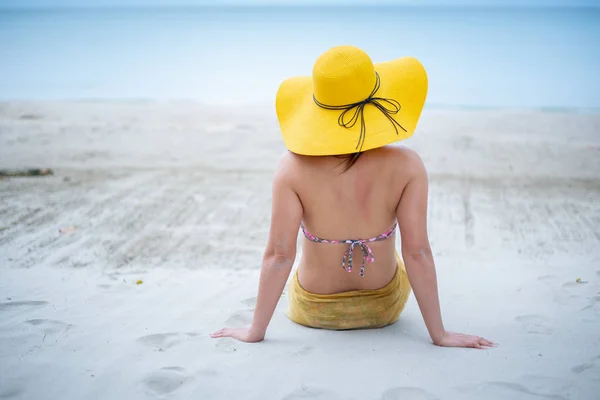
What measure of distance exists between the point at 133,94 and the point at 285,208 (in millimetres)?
11069

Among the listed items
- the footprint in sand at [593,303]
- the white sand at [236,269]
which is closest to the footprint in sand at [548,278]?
the white sand at [236,269]

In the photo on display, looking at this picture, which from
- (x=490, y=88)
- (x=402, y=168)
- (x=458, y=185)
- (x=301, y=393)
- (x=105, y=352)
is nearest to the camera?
(x=301, y=393)

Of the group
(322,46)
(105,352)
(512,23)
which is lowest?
(105,352)

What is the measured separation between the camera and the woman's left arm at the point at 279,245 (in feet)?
7.07

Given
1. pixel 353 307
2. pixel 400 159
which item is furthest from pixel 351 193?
pixel 353 307

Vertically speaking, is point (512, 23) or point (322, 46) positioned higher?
point (512, 23)

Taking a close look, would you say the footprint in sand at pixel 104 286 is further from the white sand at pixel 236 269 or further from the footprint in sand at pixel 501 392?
the footprint in sand at pixel 501 392

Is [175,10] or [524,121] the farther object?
[175,10]

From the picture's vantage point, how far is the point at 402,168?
210 cm

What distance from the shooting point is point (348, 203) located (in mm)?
2182

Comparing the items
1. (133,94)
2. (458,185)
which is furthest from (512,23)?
(458,185)

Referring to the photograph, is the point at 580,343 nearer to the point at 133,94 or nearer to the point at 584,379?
the point at 584,379

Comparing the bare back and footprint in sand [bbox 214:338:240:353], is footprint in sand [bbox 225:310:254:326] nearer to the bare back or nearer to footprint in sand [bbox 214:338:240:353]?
footprint in sand [bbox 214:338:240:353]

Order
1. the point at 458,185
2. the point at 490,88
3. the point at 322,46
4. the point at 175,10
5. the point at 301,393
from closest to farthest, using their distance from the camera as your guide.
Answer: the point at 301,393 < the point at 458,185 < the point at 490,88 < the point at 322,46 < the point at 175,10
